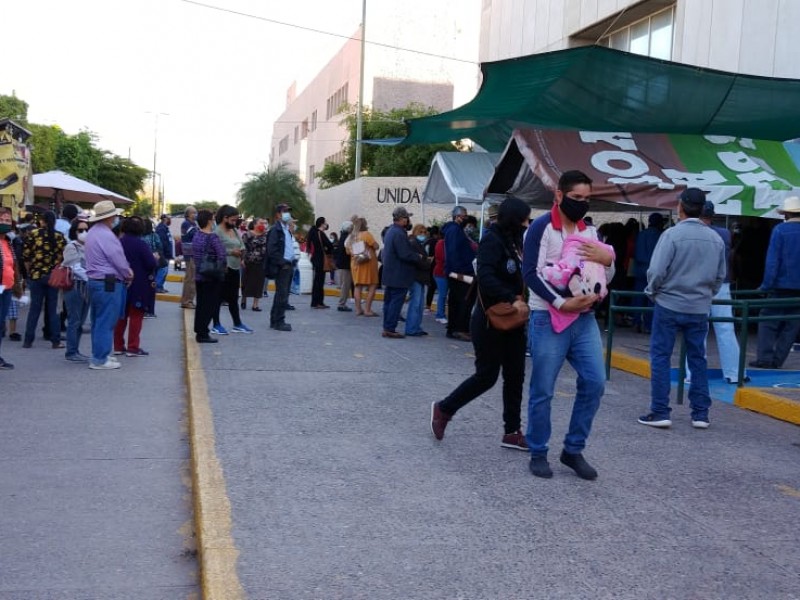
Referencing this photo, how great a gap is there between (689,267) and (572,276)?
224cm

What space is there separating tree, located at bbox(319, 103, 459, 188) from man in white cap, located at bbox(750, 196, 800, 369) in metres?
29.8

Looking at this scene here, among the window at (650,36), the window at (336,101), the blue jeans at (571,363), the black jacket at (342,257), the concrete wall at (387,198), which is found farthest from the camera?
the window at (336,101)

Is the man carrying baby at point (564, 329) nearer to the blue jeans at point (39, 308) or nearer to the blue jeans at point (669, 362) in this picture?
the blue jeans at point (669, 362)

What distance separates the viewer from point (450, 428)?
7.17 m

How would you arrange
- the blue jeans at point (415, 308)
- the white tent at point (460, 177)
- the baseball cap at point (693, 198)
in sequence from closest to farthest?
1. the baseball cap at point (693, 198)
2. the blue jeans at point (415, 308)
3. the white tent at point (460, 177)

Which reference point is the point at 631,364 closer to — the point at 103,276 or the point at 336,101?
the point at 103,276

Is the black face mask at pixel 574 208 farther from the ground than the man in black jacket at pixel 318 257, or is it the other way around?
the black face mask at pixel 574 208

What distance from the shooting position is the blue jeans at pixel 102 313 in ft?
32.6

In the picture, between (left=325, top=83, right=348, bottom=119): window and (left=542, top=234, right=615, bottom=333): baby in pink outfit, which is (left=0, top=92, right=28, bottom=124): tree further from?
(left=542, top=234, right=615, bottom=333): baby in pink outfit

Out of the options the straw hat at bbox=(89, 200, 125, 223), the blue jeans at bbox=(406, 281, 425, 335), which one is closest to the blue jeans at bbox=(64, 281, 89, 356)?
the straw hat at bbox=(89, 200, 125, 223)

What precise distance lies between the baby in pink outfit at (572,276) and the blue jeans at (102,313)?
589cm

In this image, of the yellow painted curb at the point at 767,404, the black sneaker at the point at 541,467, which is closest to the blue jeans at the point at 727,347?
the yellow painted curb at the point at 767,404

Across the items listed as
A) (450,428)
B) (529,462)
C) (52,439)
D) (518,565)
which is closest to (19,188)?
(52,439)

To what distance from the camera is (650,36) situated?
20.1 m
